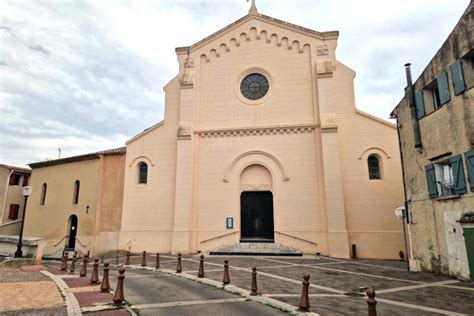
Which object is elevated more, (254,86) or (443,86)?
(254,86)

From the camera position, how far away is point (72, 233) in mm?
22469

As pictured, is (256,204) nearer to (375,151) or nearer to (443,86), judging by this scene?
(375,151)

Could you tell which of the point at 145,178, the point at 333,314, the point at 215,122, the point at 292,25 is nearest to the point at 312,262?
the point at 333,314

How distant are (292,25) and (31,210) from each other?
24538 mm

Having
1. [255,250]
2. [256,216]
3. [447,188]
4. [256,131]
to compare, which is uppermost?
[256,131]

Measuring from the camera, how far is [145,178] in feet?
70.0

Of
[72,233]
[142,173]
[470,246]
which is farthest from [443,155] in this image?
[72,233]

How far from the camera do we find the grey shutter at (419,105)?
42.5 feet

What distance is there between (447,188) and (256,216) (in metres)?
10.6

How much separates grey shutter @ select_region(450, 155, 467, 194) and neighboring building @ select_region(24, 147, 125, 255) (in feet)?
61.7

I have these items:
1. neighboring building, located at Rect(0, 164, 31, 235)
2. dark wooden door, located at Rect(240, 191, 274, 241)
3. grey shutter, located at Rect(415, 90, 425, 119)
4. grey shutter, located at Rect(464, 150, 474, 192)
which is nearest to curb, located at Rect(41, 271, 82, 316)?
dark wooden door, located at Rect(240, 191, 274, 241)

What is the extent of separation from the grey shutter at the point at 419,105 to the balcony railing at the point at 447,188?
2.97 metres

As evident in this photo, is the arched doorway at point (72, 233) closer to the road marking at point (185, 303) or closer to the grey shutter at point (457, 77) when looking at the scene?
the road marking at point (185, 303)

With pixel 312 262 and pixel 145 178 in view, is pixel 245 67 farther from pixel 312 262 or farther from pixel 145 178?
pixel 312 262
